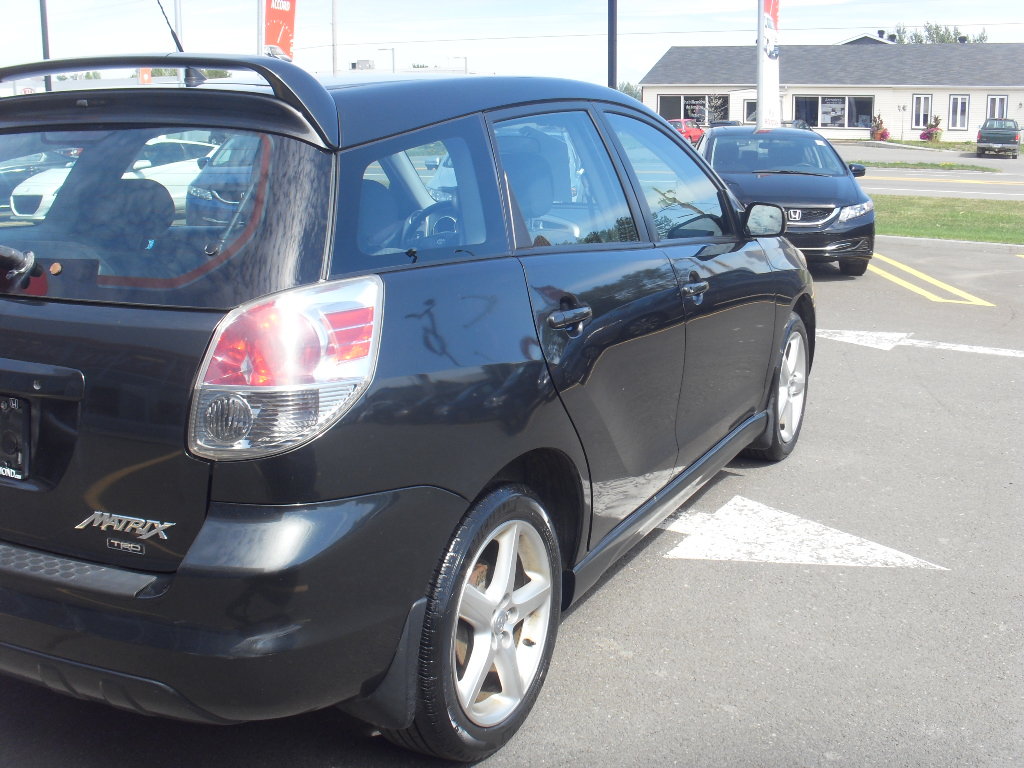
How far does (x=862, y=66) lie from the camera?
65875mm

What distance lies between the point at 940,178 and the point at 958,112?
34874 mm

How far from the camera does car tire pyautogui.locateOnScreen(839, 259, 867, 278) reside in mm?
12422

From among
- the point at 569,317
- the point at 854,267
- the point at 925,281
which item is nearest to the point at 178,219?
the point at 569,317

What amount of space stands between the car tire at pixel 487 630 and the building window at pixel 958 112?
6826 cm

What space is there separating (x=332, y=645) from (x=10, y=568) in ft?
2.49

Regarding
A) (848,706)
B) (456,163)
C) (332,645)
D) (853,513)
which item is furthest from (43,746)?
(853,513)

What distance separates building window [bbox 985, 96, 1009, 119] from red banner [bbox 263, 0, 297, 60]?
195 ft

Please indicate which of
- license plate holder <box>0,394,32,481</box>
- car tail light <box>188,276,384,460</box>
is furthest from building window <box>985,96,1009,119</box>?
license plate holder <box>0,394,32,481</box>

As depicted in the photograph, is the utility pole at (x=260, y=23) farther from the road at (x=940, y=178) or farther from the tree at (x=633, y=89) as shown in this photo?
the tree at (x=633, y=89)

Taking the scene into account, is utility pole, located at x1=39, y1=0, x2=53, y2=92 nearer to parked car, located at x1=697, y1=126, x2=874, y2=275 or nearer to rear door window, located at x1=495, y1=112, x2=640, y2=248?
parked car, located at x1=697, y1=126, x2=874, y2=275

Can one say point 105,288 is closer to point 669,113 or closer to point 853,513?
point 853,513

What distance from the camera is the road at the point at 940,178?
27.0 m

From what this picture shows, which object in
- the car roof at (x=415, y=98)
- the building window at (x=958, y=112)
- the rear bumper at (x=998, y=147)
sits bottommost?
the car roof at (x=415, y=98)

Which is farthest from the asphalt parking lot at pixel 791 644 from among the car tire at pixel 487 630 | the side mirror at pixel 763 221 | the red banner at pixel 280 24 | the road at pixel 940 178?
the road at pixel 940 178
